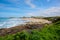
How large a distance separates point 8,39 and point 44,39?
188cm

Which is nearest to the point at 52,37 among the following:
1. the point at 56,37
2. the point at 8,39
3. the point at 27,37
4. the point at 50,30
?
the point at 56,37

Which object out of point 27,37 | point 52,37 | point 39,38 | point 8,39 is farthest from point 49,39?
point 8,39

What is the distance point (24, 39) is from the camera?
6359 mm

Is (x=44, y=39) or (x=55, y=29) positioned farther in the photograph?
(x=55, y=29)

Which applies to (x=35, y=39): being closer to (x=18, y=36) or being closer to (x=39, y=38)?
(x=39, y=38)

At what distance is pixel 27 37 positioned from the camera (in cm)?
636

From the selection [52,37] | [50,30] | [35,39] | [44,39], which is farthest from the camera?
[50,30]

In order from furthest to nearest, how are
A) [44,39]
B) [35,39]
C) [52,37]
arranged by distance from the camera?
[52,37] < [44,39] < [35,39]

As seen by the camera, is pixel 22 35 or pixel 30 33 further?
pixel 30 33

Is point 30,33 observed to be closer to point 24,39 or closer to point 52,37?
point 24,39

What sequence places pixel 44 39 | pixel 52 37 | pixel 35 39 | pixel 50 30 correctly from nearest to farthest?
pixel 35 39, pixel 44 39, pixel 52 37, pixel 50 30

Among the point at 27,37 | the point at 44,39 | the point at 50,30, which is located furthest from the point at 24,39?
the point at 50,30

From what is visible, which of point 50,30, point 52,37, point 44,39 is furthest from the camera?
point 50,30

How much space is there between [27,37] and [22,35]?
0.27 meters
